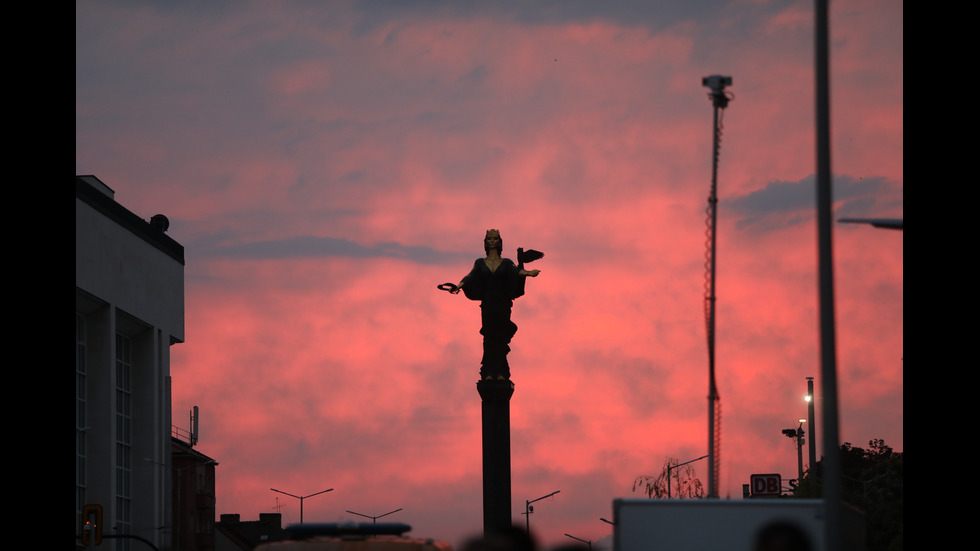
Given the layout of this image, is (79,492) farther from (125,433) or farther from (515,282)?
(515,282)

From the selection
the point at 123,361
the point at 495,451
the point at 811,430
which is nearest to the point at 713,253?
the point at 495,451

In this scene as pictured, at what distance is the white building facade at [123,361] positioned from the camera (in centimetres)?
8384

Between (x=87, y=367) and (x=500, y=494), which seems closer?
(x=500, y=494)

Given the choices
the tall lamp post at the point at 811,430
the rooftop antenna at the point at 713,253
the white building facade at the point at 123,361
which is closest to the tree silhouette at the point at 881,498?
the tall lamp post at the point at 811,430

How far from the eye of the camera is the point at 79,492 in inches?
3334

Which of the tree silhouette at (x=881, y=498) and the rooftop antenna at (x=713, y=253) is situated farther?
the tree silhouette at (x=881, y=498)

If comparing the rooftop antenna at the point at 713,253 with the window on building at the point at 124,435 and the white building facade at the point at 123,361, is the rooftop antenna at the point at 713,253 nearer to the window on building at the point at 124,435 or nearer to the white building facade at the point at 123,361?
the white building facade at the point at 123,361

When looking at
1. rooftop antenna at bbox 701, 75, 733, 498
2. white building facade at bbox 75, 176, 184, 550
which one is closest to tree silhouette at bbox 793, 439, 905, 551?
rooftop antenna at bbox 701, 75, 733, 498

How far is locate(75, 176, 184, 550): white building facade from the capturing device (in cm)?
8384

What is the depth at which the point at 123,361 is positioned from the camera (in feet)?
305
